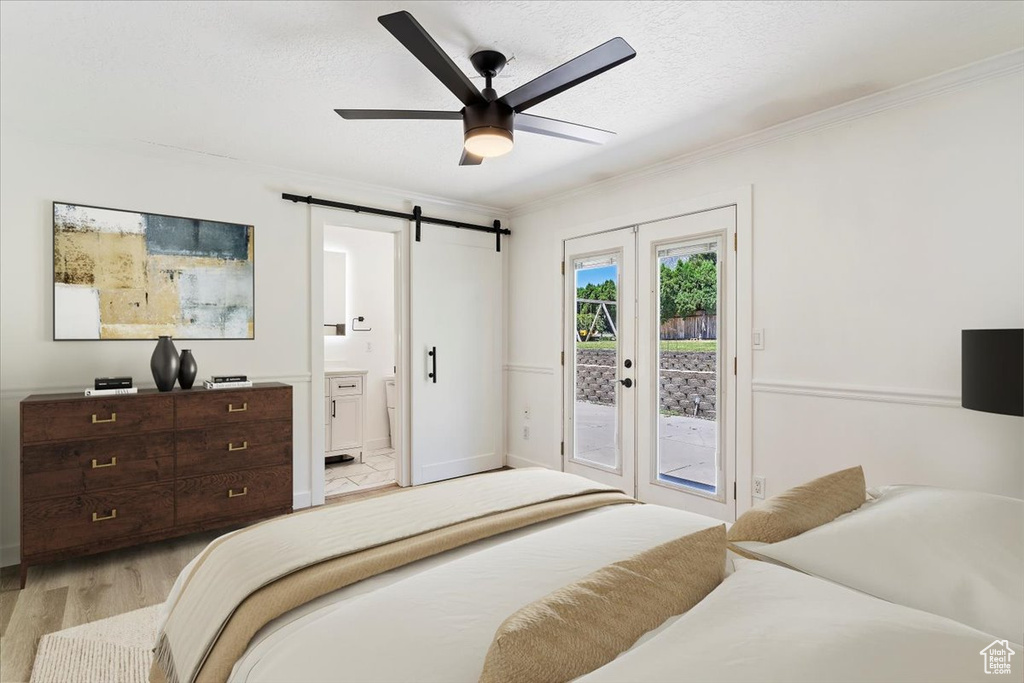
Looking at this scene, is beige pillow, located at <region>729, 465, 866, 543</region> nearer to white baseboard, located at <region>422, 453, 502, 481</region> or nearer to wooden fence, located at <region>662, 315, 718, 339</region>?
wooden fence, located at <region>662, 315, 718, 339</region>

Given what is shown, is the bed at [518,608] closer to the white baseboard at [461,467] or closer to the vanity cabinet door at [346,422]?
the white baseboard at [461,467]

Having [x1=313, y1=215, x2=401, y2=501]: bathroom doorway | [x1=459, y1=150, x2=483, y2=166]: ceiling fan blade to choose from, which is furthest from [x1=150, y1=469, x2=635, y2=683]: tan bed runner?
[x1=313, y1=215, x2=401, y2=501]: bathroom doorway

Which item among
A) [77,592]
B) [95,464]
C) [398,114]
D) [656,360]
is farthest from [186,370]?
[656,360]

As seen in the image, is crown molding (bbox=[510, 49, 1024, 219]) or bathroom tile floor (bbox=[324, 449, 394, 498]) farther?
bathroom tile floor (bbox=[324, 449, 394, 498])

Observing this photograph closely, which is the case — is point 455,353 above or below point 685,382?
above

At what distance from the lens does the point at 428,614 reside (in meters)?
1.01

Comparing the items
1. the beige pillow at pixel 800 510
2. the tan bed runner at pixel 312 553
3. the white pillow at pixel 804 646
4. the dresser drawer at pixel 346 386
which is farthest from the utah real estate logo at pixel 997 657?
the dresser drawer at pixel 346 386

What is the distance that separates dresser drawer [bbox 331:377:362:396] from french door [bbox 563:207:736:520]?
7.27 feet

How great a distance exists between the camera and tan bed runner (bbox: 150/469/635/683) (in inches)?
46.4

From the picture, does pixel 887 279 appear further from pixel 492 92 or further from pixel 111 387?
pixel 111 387

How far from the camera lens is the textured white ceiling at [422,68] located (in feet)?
6.28

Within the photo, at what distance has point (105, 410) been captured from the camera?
2725mm

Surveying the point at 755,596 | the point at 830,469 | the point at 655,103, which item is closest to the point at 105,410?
the point at 755,596

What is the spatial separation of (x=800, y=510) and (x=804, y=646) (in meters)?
0.81
